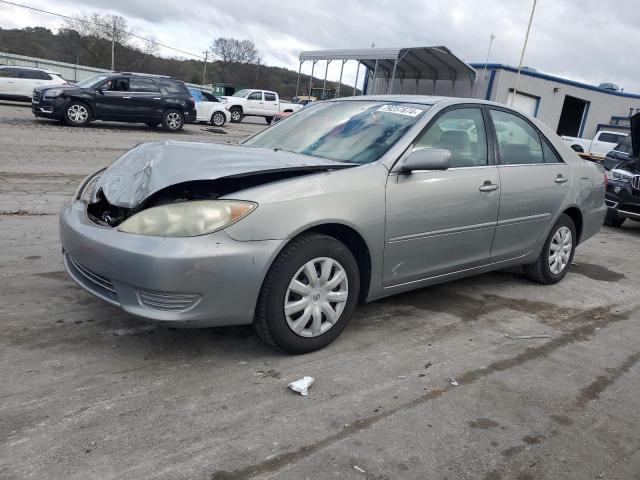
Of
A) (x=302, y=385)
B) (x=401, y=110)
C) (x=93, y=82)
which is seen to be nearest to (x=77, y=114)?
(x=93, y=82)

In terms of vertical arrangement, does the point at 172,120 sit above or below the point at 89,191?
below

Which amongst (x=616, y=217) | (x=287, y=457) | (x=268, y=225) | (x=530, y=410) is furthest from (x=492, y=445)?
(x=616, y=217)

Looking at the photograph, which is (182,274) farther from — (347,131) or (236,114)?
(236,114)

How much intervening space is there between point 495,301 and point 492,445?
2.15m

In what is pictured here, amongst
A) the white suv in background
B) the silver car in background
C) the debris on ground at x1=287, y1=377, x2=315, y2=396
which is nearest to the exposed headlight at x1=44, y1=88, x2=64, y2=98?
the white suv in background

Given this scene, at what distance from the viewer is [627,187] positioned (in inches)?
323

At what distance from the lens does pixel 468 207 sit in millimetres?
3938

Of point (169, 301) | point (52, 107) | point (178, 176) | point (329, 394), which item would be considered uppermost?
point (178, 176)

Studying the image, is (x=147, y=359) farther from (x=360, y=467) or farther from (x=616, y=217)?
(x=616, y=217)

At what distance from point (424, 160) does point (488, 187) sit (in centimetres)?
85

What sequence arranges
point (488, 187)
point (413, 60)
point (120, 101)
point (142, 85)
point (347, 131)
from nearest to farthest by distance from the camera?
point (347, 131)
point (488, 187)
point (120, 101)
point (142, 85)
point (413, 60)

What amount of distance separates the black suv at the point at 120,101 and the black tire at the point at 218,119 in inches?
→ 181

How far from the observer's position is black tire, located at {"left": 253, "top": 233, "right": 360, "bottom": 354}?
2967 mm

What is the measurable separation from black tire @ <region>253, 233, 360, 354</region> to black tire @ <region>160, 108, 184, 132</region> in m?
15.5
